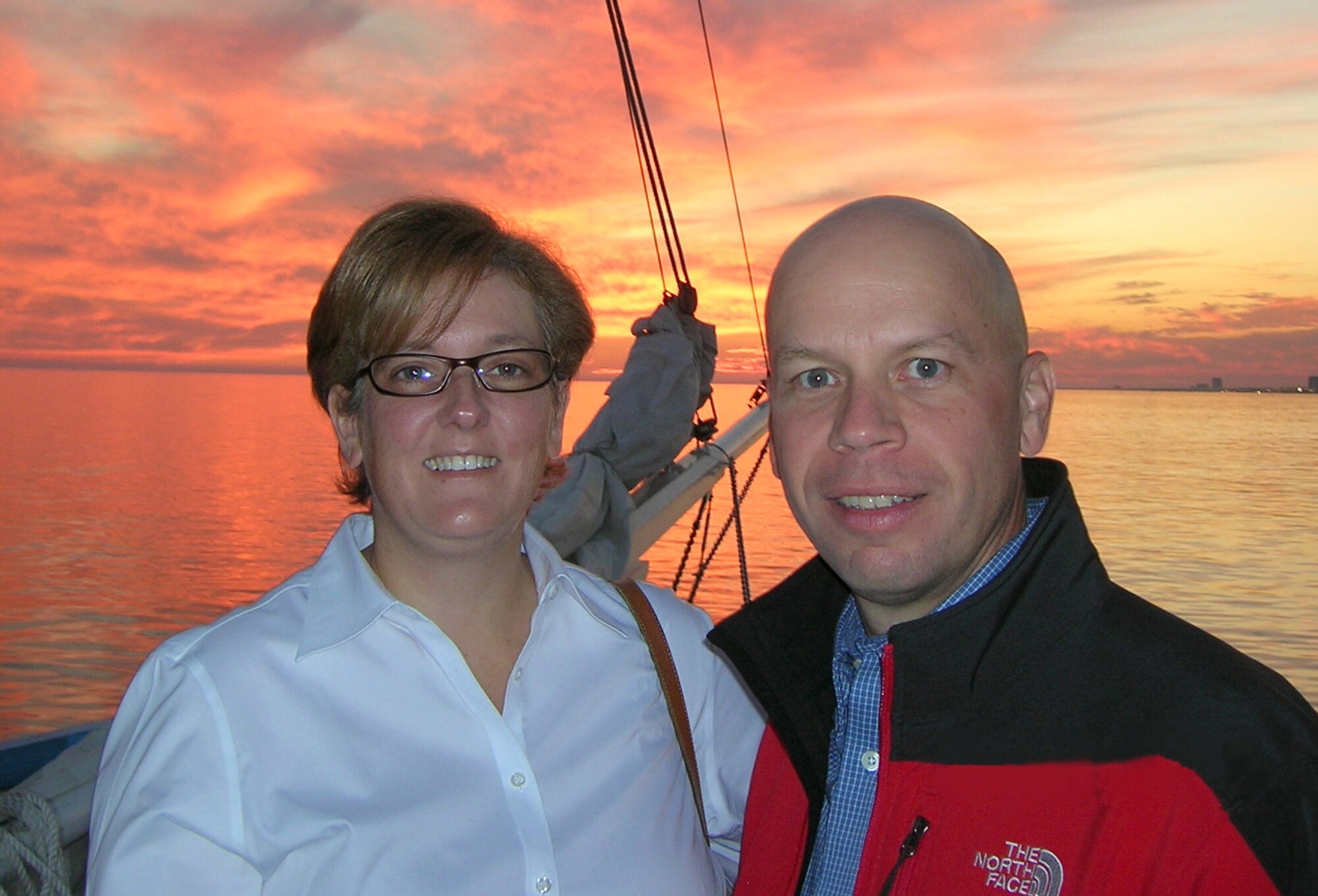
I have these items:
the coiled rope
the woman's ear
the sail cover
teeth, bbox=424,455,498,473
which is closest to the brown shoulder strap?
the woman's ear

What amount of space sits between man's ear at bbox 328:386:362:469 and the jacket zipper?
49.9 inches

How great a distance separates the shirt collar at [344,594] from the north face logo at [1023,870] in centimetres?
99

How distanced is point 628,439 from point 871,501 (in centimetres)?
350

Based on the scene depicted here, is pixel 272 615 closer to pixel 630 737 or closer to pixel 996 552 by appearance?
pixel 630 737

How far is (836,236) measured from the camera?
6.76 ft

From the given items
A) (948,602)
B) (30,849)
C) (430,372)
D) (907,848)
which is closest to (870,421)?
(948,602)

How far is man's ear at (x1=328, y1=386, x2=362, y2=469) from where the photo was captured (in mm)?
2264

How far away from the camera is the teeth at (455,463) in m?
2.15

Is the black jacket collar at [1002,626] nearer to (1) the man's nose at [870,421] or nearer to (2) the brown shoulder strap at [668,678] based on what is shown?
(1) the man's nose at [870,421]

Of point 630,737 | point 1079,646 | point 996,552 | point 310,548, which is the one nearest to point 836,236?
point 996,552

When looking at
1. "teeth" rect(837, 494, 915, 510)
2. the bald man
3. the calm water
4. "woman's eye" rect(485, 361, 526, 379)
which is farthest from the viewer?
the calm water

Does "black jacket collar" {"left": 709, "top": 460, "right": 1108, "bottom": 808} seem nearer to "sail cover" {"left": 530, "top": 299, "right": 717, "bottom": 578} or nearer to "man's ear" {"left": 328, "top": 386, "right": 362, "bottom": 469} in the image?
"man's ear" {"left": 328, "top": 386, "right": 362, "bottom": 469}

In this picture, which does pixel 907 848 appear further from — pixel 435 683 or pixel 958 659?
pixel 435 683

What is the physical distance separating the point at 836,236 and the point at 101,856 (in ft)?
5.19
